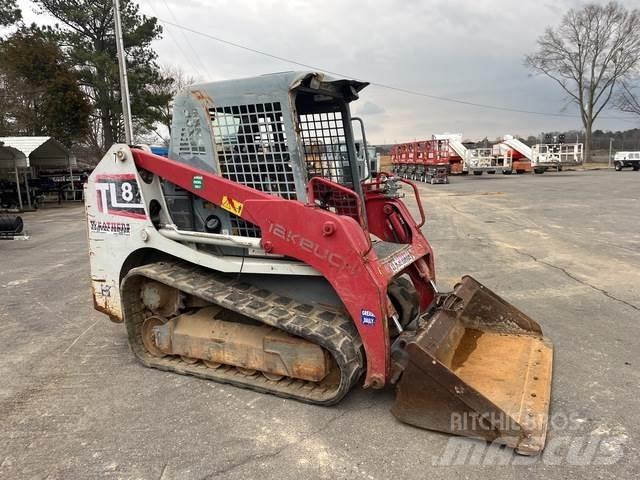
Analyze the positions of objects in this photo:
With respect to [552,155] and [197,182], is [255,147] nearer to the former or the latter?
[197,182]

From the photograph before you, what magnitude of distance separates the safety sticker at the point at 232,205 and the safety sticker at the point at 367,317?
3.94 feet

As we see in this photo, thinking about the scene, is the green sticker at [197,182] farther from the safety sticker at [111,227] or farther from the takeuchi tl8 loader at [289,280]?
the safety sticker at [111,227]

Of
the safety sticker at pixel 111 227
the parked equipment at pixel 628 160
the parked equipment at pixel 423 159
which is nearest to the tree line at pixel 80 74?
the parked equipment at pixel 423 159

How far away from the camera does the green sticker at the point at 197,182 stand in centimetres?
374

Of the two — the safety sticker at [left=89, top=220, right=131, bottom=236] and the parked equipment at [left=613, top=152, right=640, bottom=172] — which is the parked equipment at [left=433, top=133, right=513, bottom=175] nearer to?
the parked equipment at [left=613, top=152, right=640, bottom=172]

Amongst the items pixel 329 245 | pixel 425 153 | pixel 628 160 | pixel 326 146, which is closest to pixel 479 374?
pixel 329 245

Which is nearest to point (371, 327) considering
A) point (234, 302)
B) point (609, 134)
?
point (234, 302)

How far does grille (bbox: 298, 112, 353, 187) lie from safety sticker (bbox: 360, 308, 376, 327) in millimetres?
1632

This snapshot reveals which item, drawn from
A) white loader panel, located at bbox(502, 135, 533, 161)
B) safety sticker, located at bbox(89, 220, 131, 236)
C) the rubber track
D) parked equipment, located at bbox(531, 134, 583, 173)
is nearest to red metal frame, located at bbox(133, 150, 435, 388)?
the rubber track

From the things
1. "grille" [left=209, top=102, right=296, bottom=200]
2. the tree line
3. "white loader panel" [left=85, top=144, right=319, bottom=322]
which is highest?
the tree line

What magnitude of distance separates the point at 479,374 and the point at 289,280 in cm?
159

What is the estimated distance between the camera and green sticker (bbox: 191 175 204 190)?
3.74 m

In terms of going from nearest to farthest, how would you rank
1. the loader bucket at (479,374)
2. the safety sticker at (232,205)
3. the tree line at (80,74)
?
the loader bucket at (479,374), the safety sticker at (232,205), the tree line at (80,74)

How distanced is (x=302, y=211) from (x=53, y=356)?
285 cm
